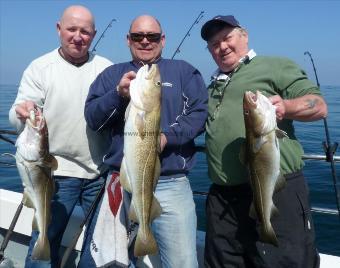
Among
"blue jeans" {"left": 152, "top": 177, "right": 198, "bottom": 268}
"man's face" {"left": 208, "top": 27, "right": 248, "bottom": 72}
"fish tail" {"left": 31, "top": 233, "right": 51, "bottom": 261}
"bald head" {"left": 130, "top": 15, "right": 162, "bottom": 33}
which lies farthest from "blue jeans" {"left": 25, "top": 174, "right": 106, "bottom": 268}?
"man's face" {"left": 208, "top": 27, "right": 248, "bottom": 72}

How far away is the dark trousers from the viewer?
140 inches

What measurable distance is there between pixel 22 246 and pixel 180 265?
275 cm

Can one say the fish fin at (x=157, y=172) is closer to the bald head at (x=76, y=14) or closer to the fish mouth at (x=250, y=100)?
the fish mouth at (x=250, y=100)

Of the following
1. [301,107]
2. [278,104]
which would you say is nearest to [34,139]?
[278,104]

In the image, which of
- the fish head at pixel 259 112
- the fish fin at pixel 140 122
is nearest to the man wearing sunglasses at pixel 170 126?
the fish fin at pixel 140 122

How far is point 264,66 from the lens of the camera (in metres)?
3.64

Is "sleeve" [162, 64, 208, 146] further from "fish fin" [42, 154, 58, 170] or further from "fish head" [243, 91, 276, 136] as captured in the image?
"fish fin" [42, 154, 58, 170]

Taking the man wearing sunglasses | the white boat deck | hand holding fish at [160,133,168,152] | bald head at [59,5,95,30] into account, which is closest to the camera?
hand holding fish at [160,133,168,152]

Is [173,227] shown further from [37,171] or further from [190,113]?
[37,171]

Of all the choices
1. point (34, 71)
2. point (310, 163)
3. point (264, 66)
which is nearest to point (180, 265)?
point (264, 66)

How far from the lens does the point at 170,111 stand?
3.80 metres

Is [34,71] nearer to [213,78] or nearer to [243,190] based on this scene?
[213,78]

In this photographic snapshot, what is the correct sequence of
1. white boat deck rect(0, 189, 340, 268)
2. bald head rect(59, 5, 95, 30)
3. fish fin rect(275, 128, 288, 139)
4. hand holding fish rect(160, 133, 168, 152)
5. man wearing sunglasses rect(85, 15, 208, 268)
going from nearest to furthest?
1. fish fin rect(275, 128, 288, 139)
2. hand holding fish rect(160, 133, 168, 152)
3. man wearing sunglasses rect(85, 15, 208, 268)
4. bald head rect(59, 5, 95, 30)
5. white boat deck rect(0, 189, 340, 268)

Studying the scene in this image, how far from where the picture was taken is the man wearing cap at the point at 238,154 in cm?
353
